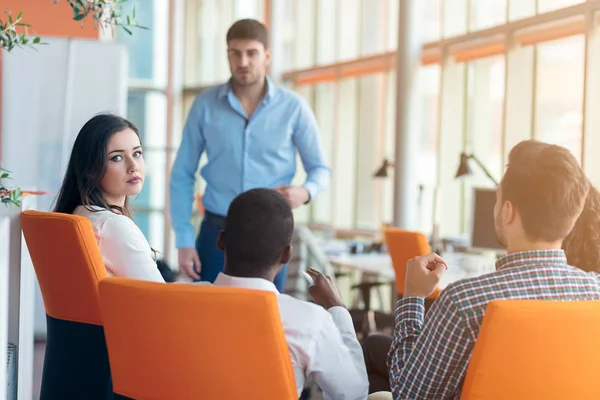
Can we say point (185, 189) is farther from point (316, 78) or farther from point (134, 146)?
point (316, 78)

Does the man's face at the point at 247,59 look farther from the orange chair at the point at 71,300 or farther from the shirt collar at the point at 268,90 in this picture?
the orange chair at the point at 71,300

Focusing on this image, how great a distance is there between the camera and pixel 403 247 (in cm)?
490

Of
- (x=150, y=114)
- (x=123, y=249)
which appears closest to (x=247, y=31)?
(x=123, y=249)

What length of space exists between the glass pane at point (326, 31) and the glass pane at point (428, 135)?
1.86m

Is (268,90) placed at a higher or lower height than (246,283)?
higher

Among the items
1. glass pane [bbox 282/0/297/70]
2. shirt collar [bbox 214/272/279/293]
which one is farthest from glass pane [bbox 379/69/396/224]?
shirt collar [bbox 214/272/279/293]

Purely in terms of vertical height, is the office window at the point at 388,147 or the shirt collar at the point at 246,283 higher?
the office window at the point at 388,147

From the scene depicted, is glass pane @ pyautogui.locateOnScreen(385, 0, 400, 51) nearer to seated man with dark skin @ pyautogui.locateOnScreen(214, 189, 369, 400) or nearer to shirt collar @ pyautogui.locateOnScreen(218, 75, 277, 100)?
shirt collar @ pyautogui.locateOnScreen(218, 75, 277, 100)

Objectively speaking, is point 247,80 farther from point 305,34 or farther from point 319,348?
point 305,34

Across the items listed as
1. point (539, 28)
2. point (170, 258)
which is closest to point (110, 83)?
point (539, 28)

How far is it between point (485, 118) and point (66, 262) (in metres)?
5.51

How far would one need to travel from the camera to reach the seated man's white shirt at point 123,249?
2480 millimetres

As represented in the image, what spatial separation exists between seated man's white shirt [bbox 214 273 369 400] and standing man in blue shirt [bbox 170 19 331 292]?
1.68 m

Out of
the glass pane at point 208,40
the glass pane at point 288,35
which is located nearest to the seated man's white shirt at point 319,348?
the glass pane at point 288,35
